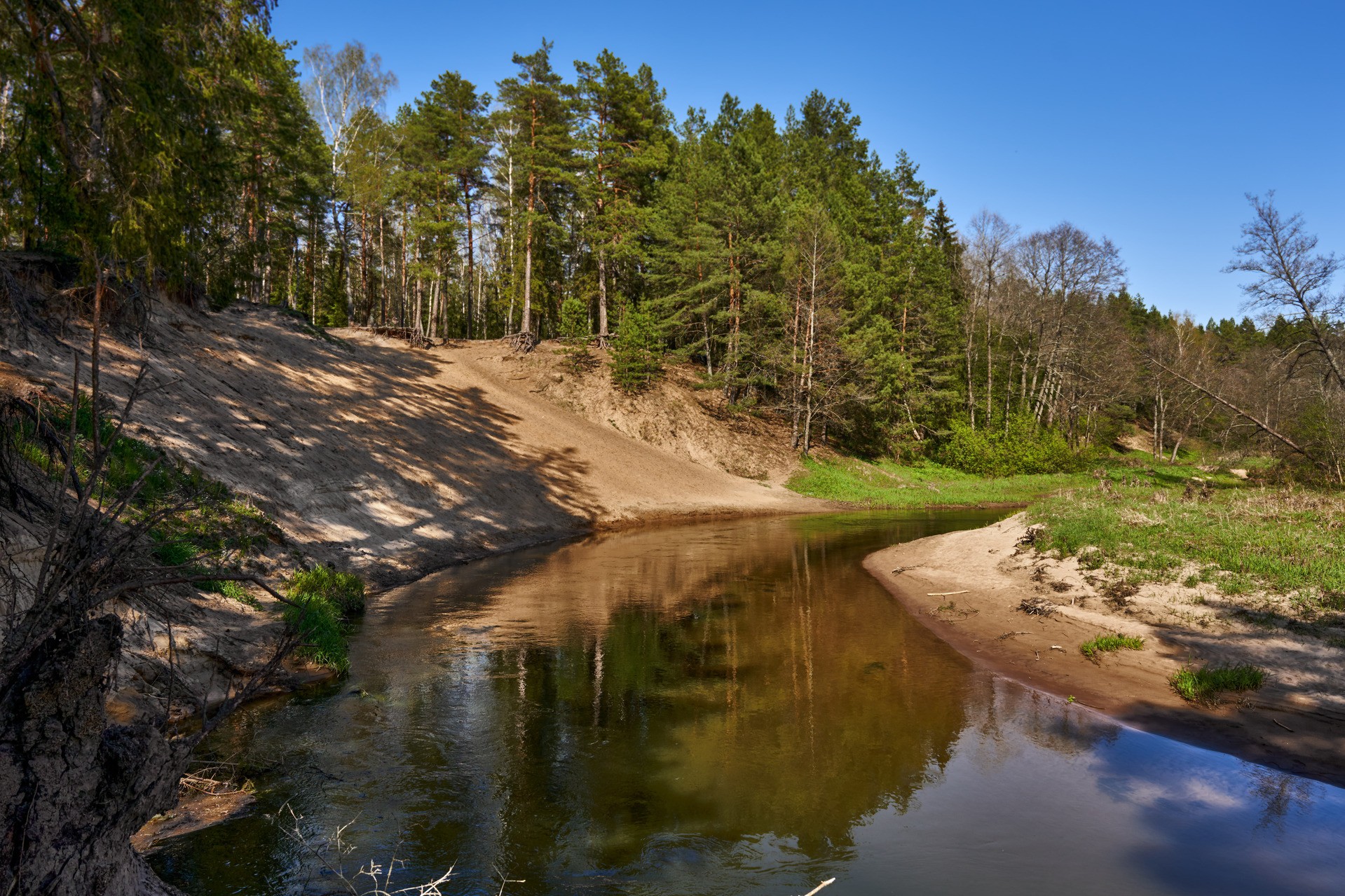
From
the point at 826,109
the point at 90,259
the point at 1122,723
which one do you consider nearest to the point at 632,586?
the point at 1122,723

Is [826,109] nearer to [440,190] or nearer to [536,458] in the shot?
[440,190]

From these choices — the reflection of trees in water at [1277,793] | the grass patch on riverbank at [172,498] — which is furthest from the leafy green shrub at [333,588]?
the reflection of trees in water at [1277,793]

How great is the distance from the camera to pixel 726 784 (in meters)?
8.15

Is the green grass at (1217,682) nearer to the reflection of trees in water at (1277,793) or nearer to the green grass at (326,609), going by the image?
the reflection of trees in water at (1277,793)

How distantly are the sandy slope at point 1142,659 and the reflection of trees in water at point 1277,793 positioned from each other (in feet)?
0.80

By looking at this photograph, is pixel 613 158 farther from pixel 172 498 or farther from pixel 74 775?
pixel 74 775

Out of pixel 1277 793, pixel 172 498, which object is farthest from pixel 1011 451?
pixel 172 498

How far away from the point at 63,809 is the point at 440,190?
50.5 m

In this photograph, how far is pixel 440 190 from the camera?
48469 mm

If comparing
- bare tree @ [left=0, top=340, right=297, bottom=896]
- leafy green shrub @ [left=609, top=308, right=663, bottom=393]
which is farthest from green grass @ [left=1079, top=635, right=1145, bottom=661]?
leafy green shrub @ [left=609, top=308, right=663, bottom=393]

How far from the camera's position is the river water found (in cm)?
643

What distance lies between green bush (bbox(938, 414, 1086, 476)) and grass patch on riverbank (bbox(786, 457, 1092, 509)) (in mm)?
1059

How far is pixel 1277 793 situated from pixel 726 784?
596 cm

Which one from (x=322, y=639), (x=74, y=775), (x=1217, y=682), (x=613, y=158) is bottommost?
(x=322, y=639)
